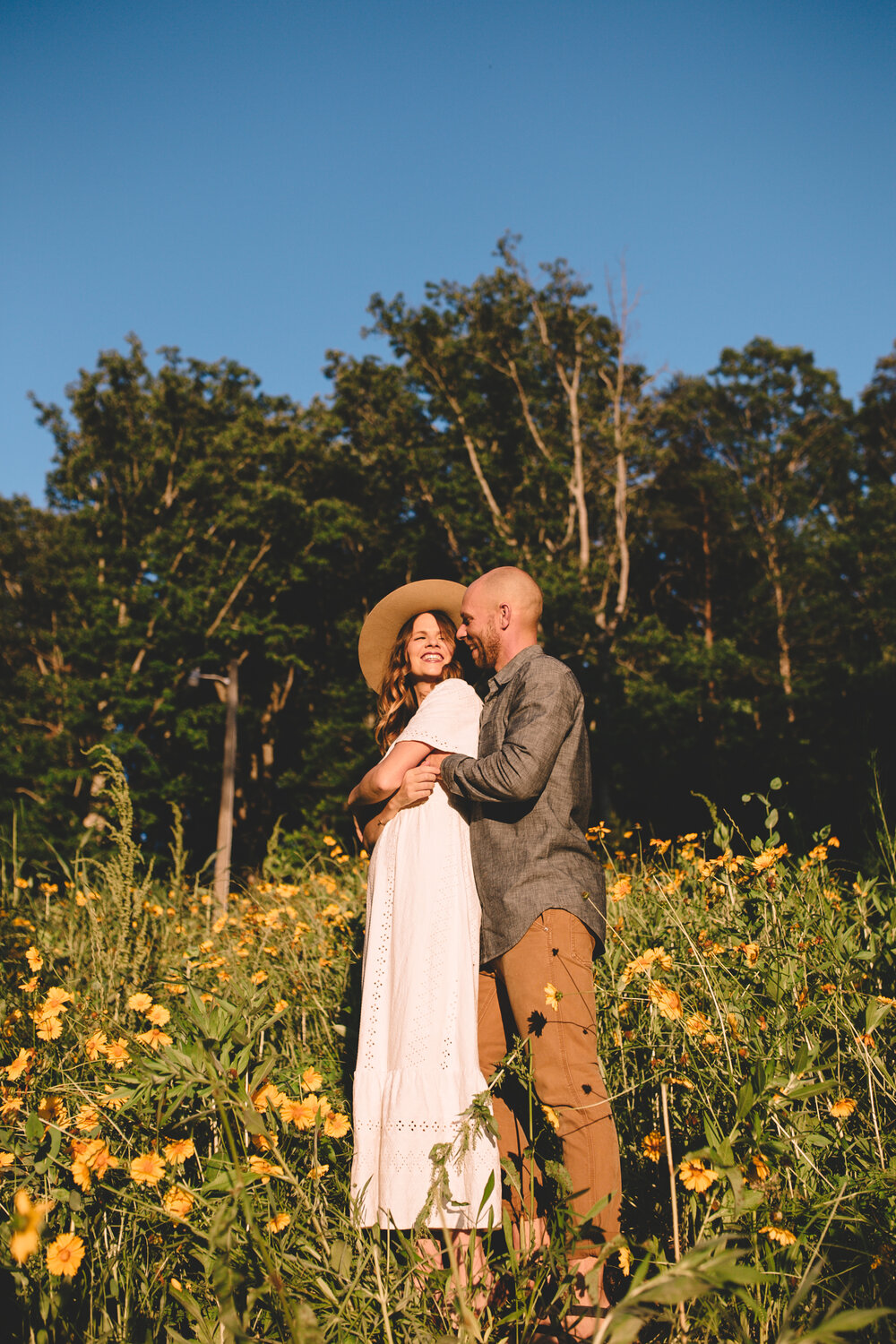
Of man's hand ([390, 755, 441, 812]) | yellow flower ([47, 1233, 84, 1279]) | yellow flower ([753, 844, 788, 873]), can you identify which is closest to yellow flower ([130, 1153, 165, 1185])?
yellow flower ([47, 1233, 84, 1279])

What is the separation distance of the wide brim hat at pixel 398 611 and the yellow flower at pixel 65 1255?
1.78 m

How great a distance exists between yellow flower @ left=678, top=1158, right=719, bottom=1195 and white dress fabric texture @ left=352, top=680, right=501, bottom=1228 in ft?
1.56

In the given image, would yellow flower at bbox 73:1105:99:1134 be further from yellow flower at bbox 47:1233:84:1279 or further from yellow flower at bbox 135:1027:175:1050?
yellow flower at bbox 47:1233:84:1279

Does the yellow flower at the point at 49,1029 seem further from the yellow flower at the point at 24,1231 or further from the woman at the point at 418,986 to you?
the yellow flower at the point at 24,1231

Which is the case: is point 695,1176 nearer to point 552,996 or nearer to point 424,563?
point 552,996

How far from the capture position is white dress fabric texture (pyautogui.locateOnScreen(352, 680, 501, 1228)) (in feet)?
5.88

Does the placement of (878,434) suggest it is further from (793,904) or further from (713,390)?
(793,904)

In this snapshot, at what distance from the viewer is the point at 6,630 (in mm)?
21000

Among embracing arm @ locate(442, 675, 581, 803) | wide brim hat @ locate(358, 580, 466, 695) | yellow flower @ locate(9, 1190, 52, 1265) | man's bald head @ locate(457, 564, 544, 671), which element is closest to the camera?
yellow flower @ locate(9, 1190, 52, 1265)

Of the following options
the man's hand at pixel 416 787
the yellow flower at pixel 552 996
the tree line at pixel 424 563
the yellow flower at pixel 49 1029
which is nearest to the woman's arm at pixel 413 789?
the man's hand at pixel 416 787

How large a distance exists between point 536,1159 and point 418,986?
0.74 metres

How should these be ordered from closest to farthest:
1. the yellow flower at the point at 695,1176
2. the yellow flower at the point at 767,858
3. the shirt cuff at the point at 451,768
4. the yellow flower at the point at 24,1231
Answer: the yellow flower at the point at 24,1231
the yellow flower at the point at 695,1176
the shirt cuff at the point at 451,768
the yellow flower at the point at 767,858

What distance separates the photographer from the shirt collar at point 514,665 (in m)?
2.31

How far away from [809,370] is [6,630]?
23.7 meters
